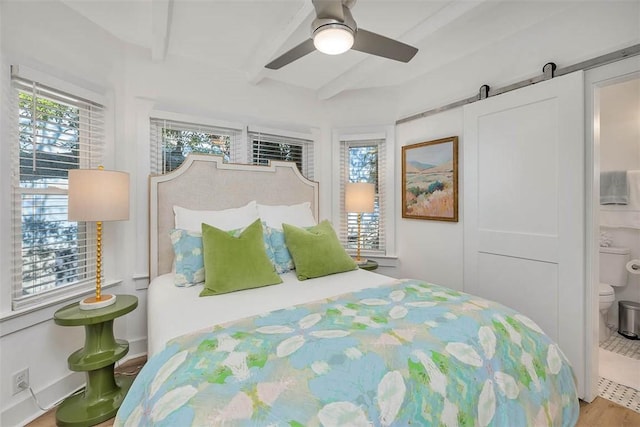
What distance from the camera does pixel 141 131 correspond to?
2.51 metres

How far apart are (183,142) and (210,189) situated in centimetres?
50

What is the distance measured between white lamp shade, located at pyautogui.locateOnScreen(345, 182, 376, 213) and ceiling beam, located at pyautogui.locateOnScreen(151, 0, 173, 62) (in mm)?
2021

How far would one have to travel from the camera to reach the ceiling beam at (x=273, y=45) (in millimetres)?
1909

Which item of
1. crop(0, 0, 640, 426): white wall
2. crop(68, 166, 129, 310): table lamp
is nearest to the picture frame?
crop(0, 0, 640, 426): white wall

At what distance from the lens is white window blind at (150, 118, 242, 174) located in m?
2.64

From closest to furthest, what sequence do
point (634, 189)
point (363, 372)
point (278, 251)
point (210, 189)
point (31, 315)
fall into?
1. point (363, 372)
2. point (31, 315)
3. point (278, 251)
4. point (210, 189)
5. point (634, 189)

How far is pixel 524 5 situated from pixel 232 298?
2.72 m

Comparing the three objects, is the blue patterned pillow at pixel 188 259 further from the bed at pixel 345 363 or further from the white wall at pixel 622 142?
the white wall at pixel 622 142

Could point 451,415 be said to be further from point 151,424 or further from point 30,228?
point 30,228

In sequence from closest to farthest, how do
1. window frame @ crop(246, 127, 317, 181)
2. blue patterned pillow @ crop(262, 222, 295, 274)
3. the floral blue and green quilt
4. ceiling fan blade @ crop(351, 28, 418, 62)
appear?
the floral blue and green quilt < ceiling fan blade @ crop(351, 28, 418, 62) < blue patterned pillow @ crop(262, 222, 295, 274) < window frame @ crop(246, 127, 317, 181)

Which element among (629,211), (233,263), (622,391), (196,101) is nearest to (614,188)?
(629,211)

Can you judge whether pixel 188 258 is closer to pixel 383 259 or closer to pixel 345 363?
pixel 345 363

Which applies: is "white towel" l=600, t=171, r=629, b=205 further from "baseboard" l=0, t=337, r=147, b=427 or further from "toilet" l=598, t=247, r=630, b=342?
"baseboard" l=0, t=337, r=147, b=427

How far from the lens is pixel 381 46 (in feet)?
5.68
